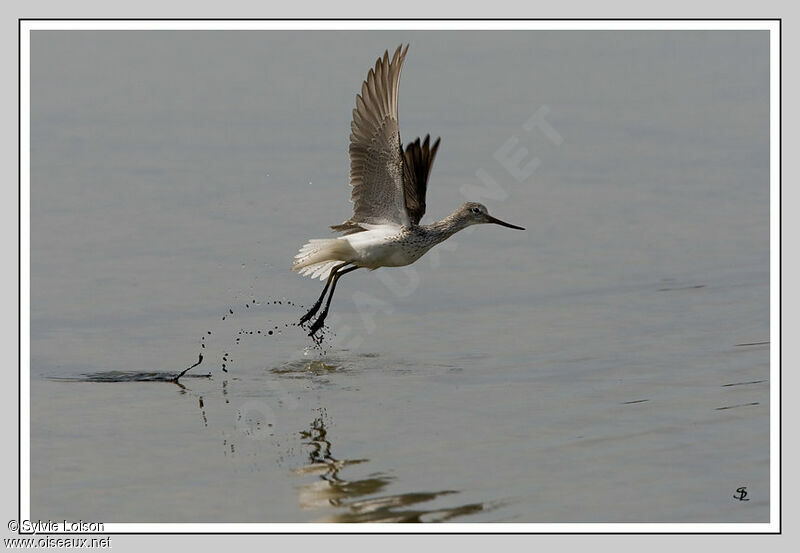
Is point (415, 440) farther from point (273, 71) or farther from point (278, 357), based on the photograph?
point (273, 71)

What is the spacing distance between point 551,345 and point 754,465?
2688 millimetres

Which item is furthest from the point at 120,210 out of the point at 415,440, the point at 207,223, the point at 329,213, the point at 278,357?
the point at 415,440

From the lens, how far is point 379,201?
1037 centimetres

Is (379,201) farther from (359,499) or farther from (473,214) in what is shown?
(359,499)

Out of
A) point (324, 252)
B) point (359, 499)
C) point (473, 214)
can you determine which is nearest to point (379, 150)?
point (324, 252)

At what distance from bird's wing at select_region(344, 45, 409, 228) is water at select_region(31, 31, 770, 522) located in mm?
1011

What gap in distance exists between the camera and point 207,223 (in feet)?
44.8

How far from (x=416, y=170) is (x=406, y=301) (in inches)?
50.5

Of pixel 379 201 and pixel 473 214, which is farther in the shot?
pixel 473 214

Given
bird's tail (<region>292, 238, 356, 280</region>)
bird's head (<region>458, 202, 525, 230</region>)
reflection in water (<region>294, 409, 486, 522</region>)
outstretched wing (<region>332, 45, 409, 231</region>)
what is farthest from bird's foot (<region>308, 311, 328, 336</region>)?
reflection in water (<region>294, 409, 486, 522</region>)

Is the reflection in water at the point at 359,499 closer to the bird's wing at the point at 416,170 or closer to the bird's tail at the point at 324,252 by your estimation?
the bird's tail at the point at 324,252

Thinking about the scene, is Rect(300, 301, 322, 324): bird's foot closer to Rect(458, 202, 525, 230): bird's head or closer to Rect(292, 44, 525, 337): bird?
Rect(292, 44, 525, 337): bird

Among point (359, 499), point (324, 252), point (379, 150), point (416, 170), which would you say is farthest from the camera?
point (416, 170)

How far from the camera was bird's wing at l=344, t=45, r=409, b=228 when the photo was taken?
32.3ft
